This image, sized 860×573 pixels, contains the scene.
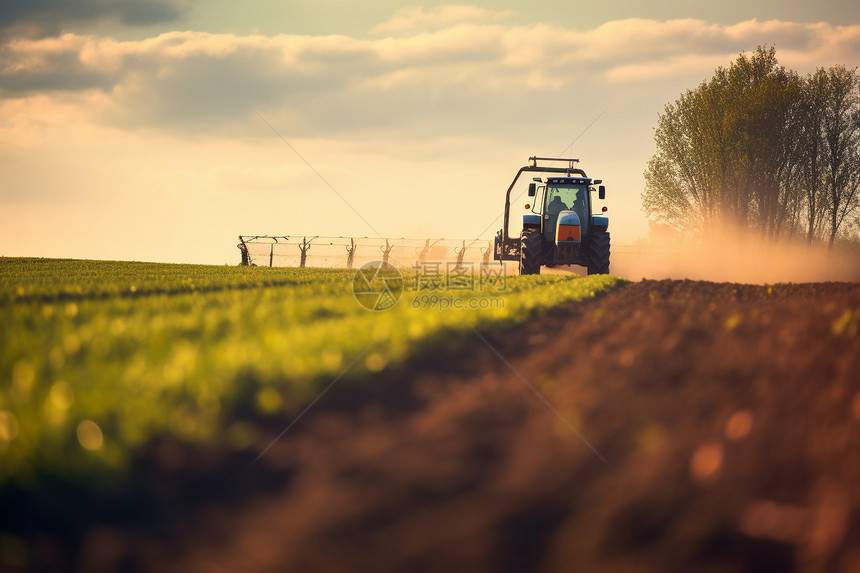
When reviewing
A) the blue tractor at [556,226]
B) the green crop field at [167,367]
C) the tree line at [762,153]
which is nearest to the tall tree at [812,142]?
the tree line at [762,153]

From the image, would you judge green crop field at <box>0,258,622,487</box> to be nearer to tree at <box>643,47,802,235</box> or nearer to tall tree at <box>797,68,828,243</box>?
tree at <box>643,47,802,235</box>

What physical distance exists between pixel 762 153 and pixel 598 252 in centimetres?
2078

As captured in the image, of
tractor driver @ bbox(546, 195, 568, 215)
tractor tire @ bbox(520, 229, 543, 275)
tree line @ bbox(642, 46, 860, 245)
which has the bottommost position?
tractor tire @ bbox(520, 229, 543, 275)

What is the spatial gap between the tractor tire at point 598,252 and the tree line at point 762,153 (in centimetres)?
1945

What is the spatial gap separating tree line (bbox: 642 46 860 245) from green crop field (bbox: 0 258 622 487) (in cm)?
3195

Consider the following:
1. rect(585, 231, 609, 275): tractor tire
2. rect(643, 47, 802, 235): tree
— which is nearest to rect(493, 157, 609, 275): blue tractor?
rect(585, 231, 609, 275): tractor tire

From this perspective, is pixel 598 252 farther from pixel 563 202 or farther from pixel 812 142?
pixel 812 142

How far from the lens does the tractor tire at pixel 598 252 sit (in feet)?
63.0

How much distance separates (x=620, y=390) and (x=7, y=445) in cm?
410

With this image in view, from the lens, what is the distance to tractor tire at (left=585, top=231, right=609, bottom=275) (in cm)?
1920

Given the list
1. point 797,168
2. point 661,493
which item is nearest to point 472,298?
point 661,493

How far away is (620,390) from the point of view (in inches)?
197

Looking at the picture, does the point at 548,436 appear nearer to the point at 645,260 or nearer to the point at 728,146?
the point at 645,260

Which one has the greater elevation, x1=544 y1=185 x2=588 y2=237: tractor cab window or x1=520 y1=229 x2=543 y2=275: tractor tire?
x1=544 y1=185 x2=588 y2=237: tractor cab window
